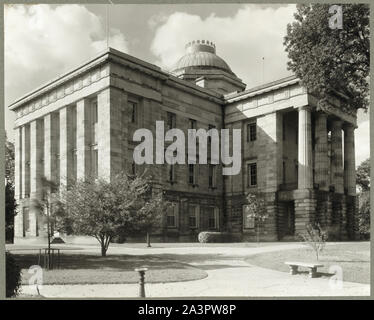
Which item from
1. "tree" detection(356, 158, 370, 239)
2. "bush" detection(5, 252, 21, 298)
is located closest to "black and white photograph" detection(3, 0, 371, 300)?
"bush" detection(5, 252, 21, 298)

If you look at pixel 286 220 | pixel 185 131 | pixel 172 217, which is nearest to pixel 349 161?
pixel 286 220

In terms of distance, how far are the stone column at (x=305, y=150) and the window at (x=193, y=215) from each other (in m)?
9.42

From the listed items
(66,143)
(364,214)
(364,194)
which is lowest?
(364,214)

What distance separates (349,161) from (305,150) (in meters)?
7.94

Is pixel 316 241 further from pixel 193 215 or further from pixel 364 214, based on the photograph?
pixel 364 214

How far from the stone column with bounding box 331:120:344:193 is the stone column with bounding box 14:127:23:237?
94.0ft

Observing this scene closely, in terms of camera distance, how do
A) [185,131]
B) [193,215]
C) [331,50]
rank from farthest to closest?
[193,215] < [185,131] < [331,50]

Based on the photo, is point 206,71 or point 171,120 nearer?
point 171,120

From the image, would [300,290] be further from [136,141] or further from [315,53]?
[136,141]

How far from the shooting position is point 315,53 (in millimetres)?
24812

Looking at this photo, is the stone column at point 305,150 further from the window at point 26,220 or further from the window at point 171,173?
the window at point 26,220

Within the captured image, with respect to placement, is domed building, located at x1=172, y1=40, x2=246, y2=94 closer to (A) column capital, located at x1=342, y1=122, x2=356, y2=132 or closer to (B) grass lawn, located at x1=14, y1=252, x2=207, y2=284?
(A) column capital, located at x1=342, y1=122, x2=356, y2=132

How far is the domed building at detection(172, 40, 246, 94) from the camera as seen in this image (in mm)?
49094

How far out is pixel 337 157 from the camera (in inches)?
1679
